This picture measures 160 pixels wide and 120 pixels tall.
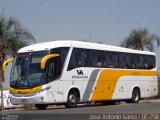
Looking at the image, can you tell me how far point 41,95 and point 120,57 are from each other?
7702mm

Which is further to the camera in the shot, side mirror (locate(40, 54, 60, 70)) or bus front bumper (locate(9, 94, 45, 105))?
bus front bumper (locate(9, 94, 45, 105))

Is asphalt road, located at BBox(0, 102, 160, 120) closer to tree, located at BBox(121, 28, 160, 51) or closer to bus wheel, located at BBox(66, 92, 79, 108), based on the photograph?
bus wheel, located at BBox(66, 92, 79, 108)

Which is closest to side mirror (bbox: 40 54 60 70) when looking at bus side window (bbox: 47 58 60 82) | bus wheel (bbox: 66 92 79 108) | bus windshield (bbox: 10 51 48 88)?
bus side window (bbox: 47 58 60 82)

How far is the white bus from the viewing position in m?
24.6

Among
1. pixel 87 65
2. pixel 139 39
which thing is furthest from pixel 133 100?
pixel 139 39

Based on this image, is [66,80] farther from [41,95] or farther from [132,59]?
[132,59]

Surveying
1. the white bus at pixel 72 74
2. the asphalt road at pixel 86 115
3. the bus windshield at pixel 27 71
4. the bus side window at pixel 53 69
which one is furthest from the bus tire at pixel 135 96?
the asphalt road at pixel 86 115

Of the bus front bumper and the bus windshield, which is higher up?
the bus windshield

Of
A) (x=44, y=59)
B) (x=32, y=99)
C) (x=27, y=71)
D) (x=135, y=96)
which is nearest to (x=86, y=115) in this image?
(x=44, y=59)

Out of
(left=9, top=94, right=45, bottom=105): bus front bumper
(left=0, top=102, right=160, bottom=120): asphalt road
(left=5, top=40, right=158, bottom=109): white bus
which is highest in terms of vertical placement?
(left=5, top=40, right=158, bottom=109): white bus

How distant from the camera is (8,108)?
33156 millimetres

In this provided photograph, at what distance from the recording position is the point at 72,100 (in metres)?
26.3

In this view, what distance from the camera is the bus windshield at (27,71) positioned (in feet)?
80.2

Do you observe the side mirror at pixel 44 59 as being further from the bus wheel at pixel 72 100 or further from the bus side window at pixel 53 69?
the bus wheel at pixel 72 100
